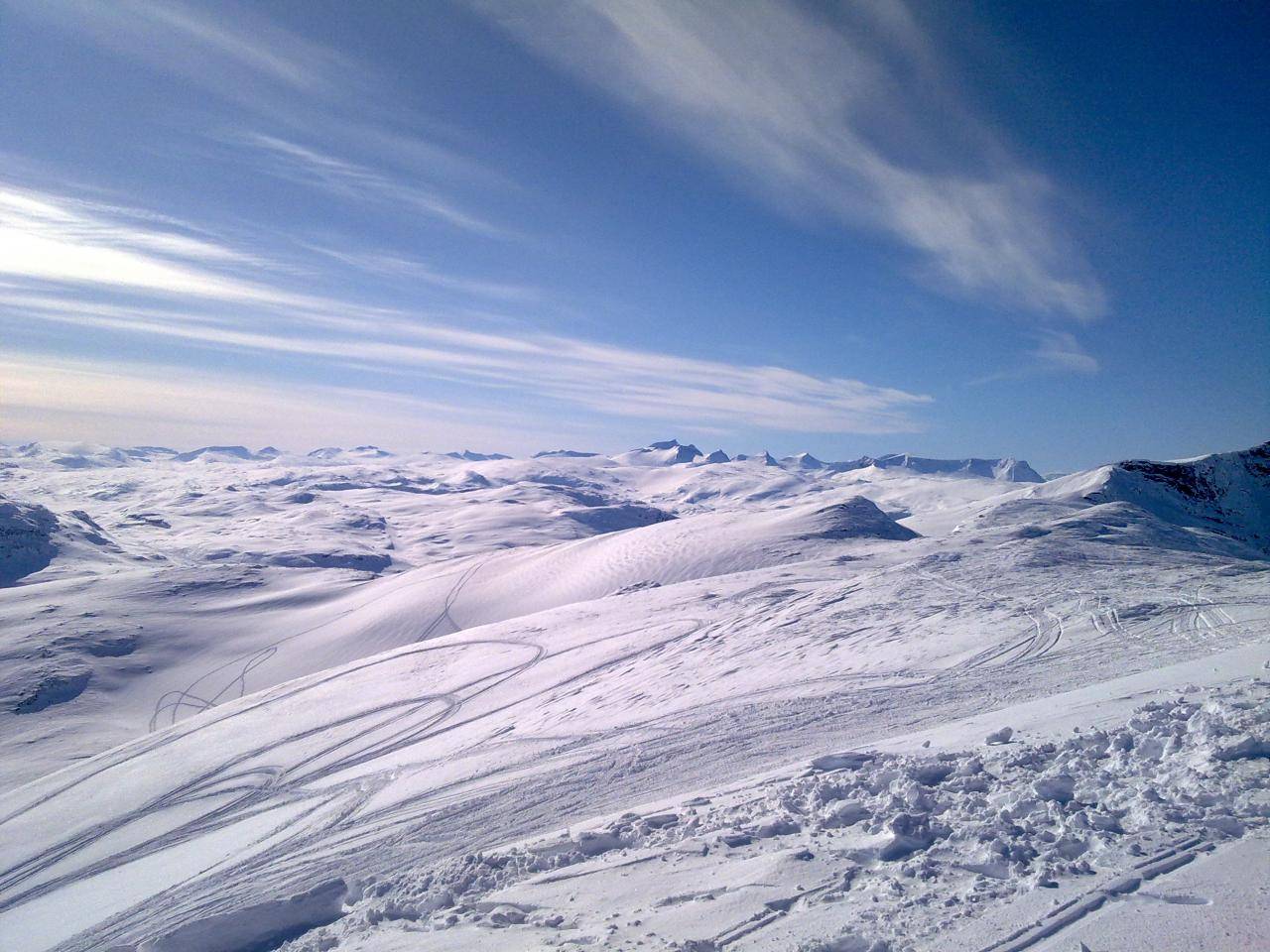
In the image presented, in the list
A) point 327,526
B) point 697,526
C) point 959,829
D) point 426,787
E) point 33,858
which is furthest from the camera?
point 327,526

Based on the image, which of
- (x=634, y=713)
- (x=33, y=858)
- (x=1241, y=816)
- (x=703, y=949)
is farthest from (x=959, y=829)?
(x=33, y=858)

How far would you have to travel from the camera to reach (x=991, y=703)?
8.66 meters

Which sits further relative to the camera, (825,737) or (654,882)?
(825,737)

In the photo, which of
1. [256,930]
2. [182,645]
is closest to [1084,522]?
[256,930]

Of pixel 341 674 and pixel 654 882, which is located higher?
pixel 654 882

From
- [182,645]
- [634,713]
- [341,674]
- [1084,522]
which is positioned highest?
[1084,522]

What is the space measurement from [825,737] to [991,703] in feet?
7.78

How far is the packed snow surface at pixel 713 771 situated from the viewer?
15.0ft

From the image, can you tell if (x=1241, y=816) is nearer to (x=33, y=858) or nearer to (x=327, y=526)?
(x=33, y=858)

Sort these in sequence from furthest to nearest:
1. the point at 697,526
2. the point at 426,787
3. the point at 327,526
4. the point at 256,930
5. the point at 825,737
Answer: the point at 327,526
the point at 697,526
the point at 426,787
the point at 825,737
the point at 256,930

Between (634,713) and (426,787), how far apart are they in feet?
11.4

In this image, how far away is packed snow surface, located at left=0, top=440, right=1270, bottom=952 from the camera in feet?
15.0

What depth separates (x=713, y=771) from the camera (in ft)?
26.1

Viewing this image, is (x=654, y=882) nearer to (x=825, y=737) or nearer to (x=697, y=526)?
(x=825, y=737)
